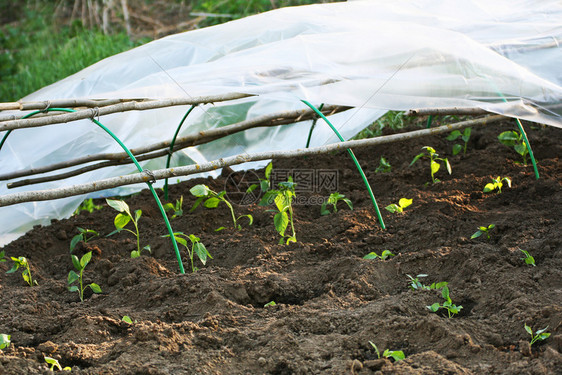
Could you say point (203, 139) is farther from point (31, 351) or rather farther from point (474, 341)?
point (474, 341)

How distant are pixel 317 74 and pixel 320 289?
3.17 ft

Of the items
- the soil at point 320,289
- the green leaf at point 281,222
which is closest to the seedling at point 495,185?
the soil at point 320,289

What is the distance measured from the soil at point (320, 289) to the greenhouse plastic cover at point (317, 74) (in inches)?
17.6

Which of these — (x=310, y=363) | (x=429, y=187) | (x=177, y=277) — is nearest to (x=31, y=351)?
(x=177, y=277)

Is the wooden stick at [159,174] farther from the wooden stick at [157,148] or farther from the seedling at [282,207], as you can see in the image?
the wooden stick at [157,148]

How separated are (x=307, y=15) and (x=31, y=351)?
7.74 ft

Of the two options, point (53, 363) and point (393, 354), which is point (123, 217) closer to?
point (53, 363)

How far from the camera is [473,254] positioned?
8.19 ft

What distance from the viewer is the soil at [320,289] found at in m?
1.92

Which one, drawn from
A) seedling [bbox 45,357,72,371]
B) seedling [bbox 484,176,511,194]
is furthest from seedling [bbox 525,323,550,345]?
seedling [bbox 45,357,72,371]

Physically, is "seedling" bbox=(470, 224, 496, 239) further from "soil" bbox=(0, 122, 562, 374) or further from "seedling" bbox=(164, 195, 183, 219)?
"seedling" bbox=(164, 195, 183, 219)

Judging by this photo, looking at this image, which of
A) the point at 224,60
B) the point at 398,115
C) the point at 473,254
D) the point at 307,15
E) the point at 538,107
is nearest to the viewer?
the point at 473,254

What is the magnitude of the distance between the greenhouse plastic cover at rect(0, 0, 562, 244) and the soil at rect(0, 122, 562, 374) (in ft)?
1.47

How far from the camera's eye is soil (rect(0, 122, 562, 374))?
75.8 inches
